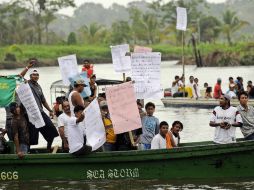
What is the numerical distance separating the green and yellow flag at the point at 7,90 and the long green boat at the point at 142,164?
3.71 feet

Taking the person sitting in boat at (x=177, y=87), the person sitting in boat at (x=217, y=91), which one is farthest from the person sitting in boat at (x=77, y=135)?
the person sitting in boat at (x=177, y=87)

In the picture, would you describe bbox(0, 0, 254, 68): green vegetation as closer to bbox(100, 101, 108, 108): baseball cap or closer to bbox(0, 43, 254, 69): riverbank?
bbox(0, 43, 254, 69): riverbank

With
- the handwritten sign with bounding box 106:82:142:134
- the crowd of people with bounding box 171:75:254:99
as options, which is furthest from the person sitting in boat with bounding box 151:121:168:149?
the crowd of people with bounding box 171:75:254:99

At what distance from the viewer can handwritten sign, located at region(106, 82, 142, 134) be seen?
13.5 metres

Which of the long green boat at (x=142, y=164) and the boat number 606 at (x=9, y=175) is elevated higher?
the long green boat at (x=142, y=164)

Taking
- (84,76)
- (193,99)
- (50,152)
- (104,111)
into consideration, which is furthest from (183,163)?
(193,99)

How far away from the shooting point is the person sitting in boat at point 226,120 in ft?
44.7

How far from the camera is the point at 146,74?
49.5 ft

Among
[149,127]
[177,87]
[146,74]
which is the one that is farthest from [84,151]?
[177,87]

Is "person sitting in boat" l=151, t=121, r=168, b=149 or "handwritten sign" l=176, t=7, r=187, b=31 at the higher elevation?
"handwritten sign" l=176, t=7, r=187, b=31

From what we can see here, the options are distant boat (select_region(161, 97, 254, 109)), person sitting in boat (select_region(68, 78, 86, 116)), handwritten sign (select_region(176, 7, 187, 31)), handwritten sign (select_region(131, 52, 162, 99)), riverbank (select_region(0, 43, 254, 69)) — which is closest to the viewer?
person sitting in boat (select_region(68, 78, 86, 116))

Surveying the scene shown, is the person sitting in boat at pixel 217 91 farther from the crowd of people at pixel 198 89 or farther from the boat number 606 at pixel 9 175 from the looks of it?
the boat number 606 at pixel 9 175

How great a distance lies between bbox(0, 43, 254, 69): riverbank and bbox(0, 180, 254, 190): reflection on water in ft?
220

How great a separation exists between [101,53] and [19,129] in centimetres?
9234
